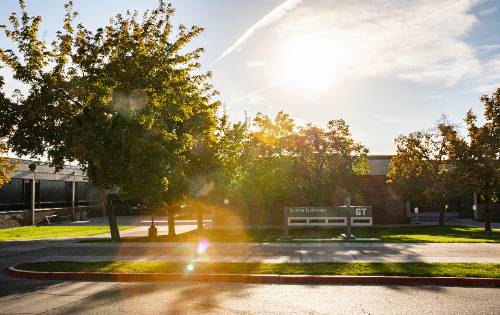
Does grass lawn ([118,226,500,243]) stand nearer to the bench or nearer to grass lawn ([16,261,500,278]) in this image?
grass lawn ([16,261,500,278])

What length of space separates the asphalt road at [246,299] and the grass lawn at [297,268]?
0.95 metres

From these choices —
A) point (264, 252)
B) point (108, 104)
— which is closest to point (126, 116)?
point (108, 104)

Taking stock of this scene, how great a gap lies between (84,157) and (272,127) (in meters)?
21.3

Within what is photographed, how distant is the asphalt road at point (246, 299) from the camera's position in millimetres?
9328

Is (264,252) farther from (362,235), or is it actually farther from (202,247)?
(362,235)

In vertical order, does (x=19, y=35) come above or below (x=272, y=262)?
above

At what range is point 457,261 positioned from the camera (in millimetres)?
14211

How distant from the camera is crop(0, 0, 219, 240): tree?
59.0 ft

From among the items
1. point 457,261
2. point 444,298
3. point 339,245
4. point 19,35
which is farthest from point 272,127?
point 444,298

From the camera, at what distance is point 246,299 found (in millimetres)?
Answer: 10320

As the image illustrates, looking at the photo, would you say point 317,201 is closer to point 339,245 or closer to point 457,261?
point 339,245

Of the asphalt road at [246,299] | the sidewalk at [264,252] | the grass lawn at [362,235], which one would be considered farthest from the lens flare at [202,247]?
the asphalt road at [246,299]

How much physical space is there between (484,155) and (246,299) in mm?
23922

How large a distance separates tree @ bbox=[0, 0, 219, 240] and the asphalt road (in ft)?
23.5
